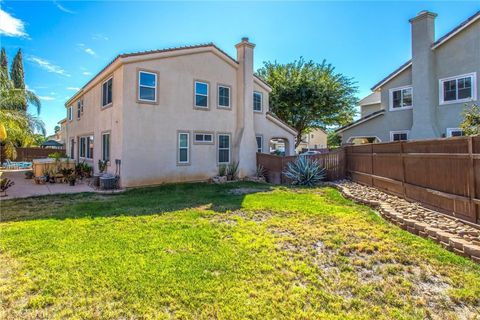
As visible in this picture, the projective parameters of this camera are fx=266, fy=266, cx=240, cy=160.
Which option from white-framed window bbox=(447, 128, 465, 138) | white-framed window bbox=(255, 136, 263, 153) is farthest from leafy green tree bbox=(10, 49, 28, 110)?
white-framed window bbox=(447, 128, 465, 138)

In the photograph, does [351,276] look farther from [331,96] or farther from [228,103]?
[331,96]

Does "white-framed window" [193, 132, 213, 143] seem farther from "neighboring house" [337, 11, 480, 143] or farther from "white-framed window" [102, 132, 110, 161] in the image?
"neighboring house" [337, 11, 480, 143]


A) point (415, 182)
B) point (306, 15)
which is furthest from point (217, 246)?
point (306, 15)

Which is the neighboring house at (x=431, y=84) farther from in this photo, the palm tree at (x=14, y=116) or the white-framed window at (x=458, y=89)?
the palm tree at (x=14, y=116)

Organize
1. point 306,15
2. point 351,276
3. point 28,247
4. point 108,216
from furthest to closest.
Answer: point 306,15
point 108,216
point 28,247
point 351,276

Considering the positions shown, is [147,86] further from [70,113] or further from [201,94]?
[70,113]

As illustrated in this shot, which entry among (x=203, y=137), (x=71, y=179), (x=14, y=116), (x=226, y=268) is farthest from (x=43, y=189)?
(x=226, y=268)

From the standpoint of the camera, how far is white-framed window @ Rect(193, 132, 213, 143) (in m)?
14.1

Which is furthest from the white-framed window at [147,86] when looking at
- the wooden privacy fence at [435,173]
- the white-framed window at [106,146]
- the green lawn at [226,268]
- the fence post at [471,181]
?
the fence post at [471,181]

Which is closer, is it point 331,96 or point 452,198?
point 452,198

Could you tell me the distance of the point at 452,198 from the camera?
6188 mm

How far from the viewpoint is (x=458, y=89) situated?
14.4 meters

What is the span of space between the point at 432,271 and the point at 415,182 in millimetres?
4340

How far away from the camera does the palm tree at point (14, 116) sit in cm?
1209
